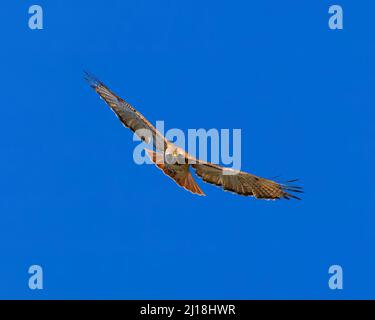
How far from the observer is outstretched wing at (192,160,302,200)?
70.3 ft

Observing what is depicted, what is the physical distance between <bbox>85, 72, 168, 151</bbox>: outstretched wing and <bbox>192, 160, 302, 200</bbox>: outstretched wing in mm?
766

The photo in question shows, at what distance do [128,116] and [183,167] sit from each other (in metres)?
1.39

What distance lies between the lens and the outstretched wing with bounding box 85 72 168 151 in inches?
845

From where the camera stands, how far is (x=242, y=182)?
2177 centimetres

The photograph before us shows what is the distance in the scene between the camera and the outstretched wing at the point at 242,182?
70.3 ft

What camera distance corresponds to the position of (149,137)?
21656 millimetres

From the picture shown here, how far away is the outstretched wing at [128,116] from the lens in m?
21.5

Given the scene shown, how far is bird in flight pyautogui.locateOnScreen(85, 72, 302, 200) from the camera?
21.2 meters

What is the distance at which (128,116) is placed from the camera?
21.8 m
